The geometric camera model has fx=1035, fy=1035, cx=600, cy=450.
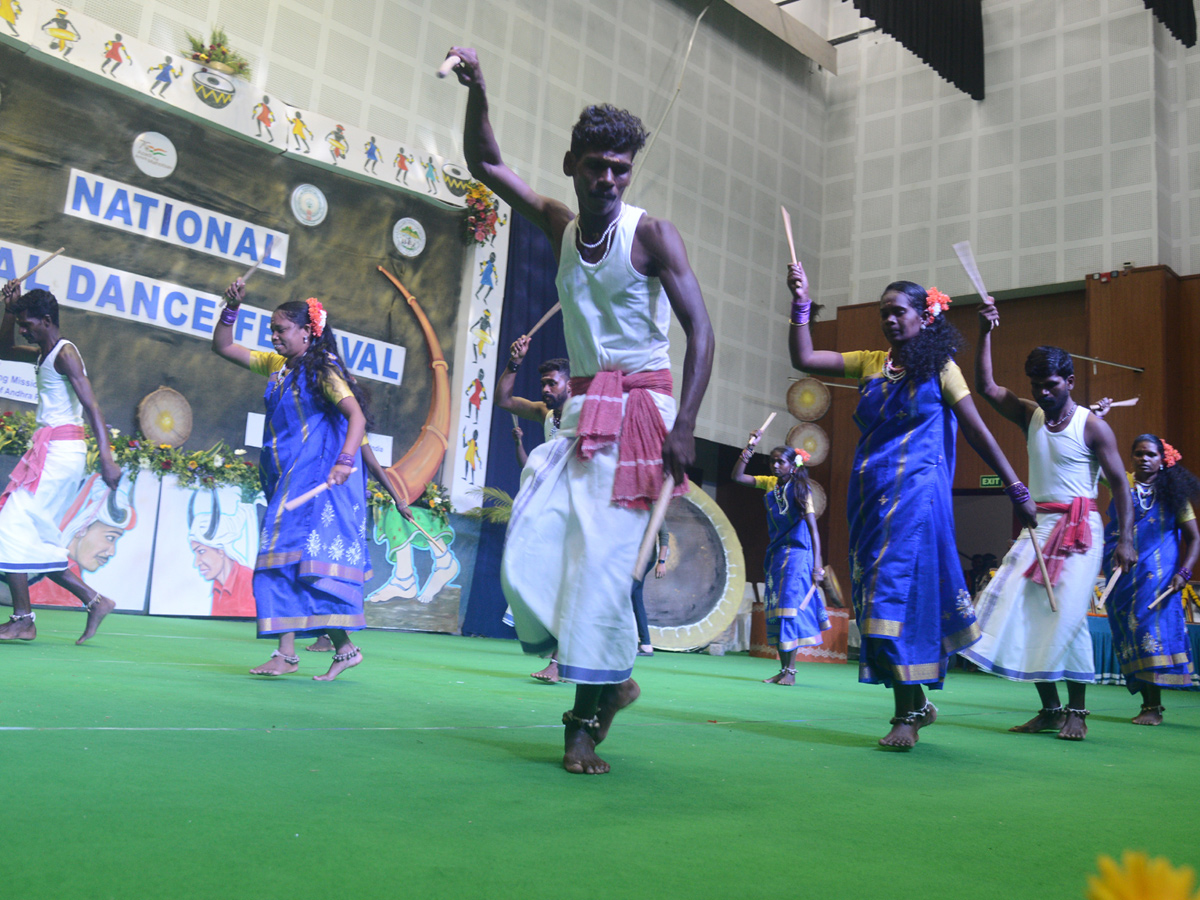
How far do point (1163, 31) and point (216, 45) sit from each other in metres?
10.7

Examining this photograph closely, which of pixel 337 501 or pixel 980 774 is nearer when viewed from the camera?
pixel 980 774

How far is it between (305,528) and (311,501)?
0.12m

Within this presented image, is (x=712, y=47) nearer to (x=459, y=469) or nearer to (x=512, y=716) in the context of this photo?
(x=459, y=469)

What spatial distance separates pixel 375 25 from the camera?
10.1m

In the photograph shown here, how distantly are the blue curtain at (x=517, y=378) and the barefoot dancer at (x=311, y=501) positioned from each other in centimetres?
594

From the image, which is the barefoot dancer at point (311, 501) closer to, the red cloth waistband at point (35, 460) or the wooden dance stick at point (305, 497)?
the wooden dance stick at point (305, 497)

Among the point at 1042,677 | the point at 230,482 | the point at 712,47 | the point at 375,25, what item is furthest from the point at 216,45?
the point at 1042,677

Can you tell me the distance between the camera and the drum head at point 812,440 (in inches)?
529

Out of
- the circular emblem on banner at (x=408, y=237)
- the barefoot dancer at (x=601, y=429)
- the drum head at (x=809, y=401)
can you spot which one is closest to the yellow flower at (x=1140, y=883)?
the barefoot dancer at (x=601, y=429)

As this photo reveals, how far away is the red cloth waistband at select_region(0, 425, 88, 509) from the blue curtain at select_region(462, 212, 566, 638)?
5.56 metres

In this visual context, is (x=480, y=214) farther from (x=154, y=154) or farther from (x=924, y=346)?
(x=924, y=346)

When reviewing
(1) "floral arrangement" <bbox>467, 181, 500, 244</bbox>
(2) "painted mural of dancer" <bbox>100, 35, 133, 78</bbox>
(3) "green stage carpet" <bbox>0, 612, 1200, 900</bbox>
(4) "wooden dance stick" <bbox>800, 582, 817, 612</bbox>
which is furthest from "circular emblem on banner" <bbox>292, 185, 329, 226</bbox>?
(3) "green stage carpet" <bbox>0, 612, 1200, 900</bbox>

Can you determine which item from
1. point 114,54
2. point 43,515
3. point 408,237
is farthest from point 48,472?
point 408,237

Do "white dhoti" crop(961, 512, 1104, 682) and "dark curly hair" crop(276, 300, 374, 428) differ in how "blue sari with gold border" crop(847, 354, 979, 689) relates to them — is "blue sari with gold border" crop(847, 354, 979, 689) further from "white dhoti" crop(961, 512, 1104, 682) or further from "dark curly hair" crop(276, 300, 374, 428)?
"dark curly hair" crop(276, 300, 374, 428)
